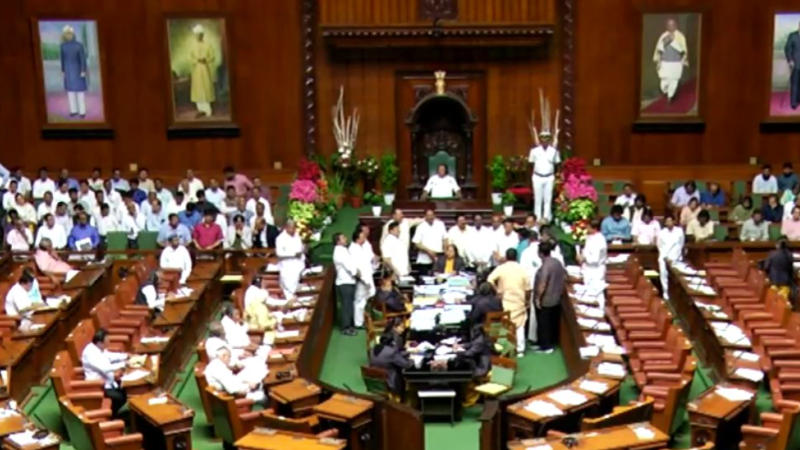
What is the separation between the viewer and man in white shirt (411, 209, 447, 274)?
20047 millimetres

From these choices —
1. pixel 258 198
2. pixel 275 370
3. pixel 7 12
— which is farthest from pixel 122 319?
pixel 7 12

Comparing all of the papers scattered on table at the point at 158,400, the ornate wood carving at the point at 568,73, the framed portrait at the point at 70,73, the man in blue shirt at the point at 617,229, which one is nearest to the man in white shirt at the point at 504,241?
the man in blue shirt at the point at 617,229

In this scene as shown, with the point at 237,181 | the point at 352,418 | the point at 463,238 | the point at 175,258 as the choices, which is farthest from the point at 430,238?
the point at 352,418

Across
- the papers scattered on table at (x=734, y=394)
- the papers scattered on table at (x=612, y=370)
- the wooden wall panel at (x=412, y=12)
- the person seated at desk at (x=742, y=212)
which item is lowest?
the papers scattered on table at (x=734, y=394)

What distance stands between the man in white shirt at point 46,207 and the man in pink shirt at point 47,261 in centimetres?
245

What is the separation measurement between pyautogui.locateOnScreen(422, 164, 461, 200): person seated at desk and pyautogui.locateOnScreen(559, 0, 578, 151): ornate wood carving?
3310mm

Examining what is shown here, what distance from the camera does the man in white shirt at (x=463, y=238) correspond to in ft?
65.3

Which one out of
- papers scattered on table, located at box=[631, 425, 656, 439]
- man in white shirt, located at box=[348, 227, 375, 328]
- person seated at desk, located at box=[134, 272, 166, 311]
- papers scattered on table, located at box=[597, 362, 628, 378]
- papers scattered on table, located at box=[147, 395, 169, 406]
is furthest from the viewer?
man in white shirt, located at box=[348, 227, 375, 328]

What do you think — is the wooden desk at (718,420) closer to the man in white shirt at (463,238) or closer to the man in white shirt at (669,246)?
the man in white shirt at (669,246)

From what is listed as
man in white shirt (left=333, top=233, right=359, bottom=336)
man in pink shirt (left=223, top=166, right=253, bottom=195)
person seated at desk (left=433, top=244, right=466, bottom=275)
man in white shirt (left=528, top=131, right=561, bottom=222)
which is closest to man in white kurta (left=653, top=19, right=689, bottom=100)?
man in white shirt (left=528, top=131, right=561, bottom=222)

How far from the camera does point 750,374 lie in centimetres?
1430

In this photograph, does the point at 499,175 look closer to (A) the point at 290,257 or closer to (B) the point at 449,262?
(B) the point at 449,262

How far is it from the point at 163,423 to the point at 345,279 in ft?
18.8

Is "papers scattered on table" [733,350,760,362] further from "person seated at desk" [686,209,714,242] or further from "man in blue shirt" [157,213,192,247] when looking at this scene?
"man in blue shirt" [157,213,192,247]
